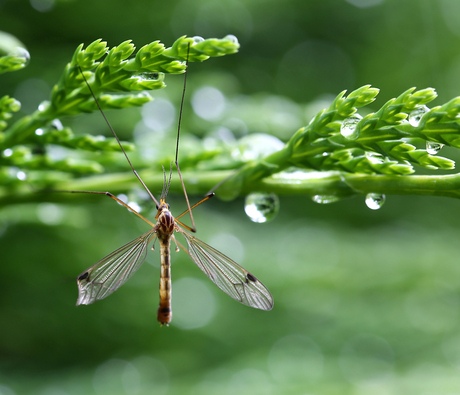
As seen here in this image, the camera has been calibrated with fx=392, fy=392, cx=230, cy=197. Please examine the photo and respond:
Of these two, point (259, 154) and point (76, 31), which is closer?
point (259, 154)

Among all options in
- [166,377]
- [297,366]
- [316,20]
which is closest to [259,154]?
[297,366]

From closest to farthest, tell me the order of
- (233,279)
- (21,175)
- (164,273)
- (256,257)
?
(21,175), (233,279), (164,273), (256,257)

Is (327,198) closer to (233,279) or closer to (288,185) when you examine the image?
(288,185)

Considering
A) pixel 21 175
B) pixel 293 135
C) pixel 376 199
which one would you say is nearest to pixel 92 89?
pixel 21 175

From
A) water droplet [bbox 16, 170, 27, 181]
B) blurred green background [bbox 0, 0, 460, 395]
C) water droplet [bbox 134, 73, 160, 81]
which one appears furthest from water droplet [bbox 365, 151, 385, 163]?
blurred green background [bbox 0, 0, 460, 395]

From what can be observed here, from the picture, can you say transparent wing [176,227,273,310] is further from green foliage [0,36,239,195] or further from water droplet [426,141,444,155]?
water droplet [426,141,444,155]

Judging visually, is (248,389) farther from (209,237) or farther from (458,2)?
(458,2)
